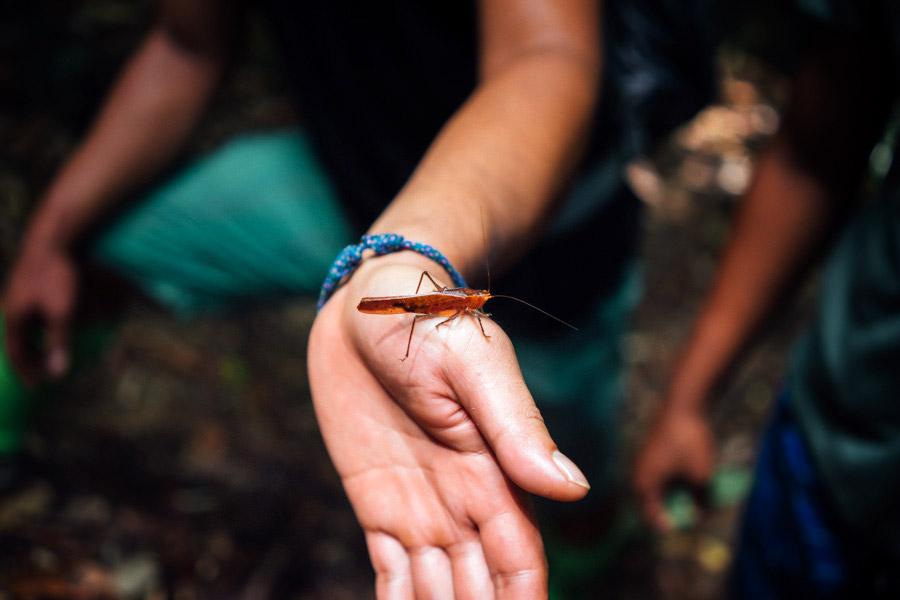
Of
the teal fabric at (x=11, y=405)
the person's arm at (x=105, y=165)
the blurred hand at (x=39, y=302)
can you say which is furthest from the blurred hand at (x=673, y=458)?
the teal fabric at (x=11, y=405)

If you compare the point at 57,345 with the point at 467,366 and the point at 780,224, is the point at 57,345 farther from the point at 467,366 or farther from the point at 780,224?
the point at 780,224

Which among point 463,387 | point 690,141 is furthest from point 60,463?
point 690,141

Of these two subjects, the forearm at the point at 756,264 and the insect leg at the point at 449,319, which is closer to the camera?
the insect leg at the point at 449,319

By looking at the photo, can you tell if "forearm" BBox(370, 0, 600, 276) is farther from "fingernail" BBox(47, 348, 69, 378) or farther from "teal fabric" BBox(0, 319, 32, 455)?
"teal fabric" BBox(0, 319, 32, 455)

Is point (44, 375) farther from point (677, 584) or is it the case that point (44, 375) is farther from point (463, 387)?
point (677, 584)

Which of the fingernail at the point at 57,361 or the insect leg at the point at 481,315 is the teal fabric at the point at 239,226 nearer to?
the fingernail at the point at 57,361

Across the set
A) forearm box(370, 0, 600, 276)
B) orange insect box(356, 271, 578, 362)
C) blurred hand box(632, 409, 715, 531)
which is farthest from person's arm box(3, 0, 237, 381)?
blurred hand box(632, 409, 715, 531)
